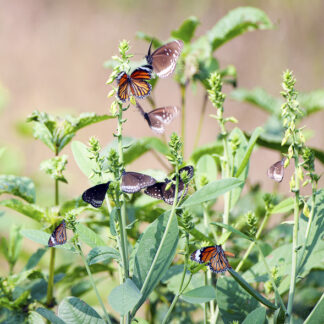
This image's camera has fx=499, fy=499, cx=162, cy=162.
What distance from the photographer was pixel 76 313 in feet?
1.97

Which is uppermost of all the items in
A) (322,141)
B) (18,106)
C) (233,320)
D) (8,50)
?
(8,50)

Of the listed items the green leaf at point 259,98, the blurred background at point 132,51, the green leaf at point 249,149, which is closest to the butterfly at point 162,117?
the green leaf at point 249,149

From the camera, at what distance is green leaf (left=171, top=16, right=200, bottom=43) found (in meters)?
1.29

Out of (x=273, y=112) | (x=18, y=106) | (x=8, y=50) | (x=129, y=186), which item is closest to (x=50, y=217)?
(x=129, y=186)

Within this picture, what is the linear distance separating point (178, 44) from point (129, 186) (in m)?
0.20

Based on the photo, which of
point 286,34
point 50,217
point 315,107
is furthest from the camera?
point 286,34

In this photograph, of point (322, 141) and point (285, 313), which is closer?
point (285, 313)

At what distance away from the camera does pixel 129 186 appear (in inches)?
22.0

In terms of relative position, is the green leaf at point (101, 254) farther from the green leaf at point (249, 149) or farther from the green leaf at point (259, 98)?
the green leaf at point (259, 98)

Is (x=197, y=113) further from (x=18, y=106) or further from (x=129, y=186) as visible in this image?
(x=129, y=186)

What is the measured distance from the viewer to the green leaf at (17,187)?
0.85 m

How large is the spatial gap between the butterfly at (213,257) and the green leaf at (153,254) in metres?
0.03

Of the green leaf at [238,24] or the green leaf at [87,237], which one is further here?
Answer: the green leaf at [238,24]

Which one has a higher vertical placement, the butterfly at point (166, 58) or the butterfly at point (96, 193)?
the butterfly at point (166, 58)
